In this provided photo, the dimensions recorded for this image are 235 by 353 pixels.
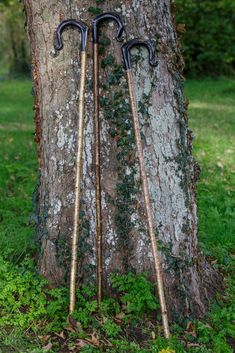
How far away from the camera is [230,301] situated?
422 centimetres

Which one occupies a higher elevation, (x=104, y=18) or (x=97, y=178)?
(x=104, y=18)

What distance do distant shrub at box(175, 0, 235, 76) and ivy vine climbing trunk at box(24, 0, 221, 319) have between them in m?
14.7

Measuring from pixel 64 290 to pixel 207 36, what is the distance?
15.7 m

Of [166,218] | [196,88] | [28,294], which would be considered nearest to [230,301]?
[166,218]

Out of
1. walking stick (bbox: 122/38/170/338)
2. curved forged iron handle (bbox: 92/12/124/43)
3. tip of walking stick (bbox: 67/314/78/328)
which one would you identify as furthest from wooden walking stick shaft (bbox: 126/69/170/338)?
tip of walking stick (bbox: 67/314/78/328)

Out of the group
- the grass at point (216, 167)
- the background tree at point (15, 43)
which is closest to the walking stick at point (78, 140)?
the grass at point (216, 167)

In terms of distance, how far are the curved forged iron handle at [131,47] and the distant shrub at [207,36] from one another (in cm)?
1470

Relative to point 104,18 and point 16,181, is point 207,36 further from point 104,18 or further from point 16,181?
point 104,18

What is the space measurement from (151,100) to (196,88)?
13628 mm

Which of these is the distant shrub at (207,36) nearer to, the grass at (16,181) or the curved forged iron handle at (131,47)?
the grass at (16,181)

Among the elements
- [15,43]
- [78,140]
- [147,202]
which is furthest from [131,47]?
[15,43]

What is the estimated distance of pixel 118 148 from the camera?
3848 mm

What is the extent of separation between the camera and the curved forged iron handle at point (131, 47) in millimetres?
3711

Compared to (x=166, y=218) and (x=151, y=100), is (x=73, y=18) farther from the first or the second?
(x=166, y=218)
